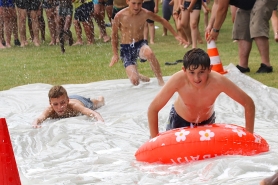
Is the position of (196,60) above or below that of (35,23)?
above

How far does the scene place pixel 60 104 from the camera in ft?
22.8

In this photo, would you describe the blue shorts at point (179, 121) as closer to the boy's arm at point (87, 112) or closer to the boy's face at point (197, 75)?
the boy's face at point (197, 75)

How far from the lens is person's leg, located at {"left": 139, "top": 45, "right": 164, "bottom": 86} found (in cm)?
858

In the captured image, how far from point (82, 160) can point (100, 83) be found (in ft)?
13.3

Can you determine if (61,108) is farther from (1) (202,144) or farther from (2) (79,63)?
(2) (79,63)

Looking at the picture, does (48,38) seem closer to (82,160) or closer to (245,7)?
(245,7)

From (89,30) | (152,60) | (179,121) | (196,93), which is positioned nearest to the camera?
(196,93)

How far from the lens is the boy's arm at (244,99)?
4.95m

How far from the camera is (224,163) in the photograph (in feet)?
14.2

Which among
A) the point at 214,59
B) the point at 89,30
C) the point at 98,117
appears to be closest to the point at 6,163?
the point at 98,117

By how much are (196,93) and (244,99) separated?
0.41 m

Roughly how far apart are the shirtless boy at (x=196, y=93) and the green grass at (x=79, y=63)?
11.8 ft

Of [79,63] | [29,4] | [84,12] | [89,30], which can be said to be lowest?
[79,63]

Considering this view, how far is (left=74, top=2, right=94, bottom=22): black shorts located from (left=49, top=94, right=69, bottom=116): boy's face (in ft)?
24.4
